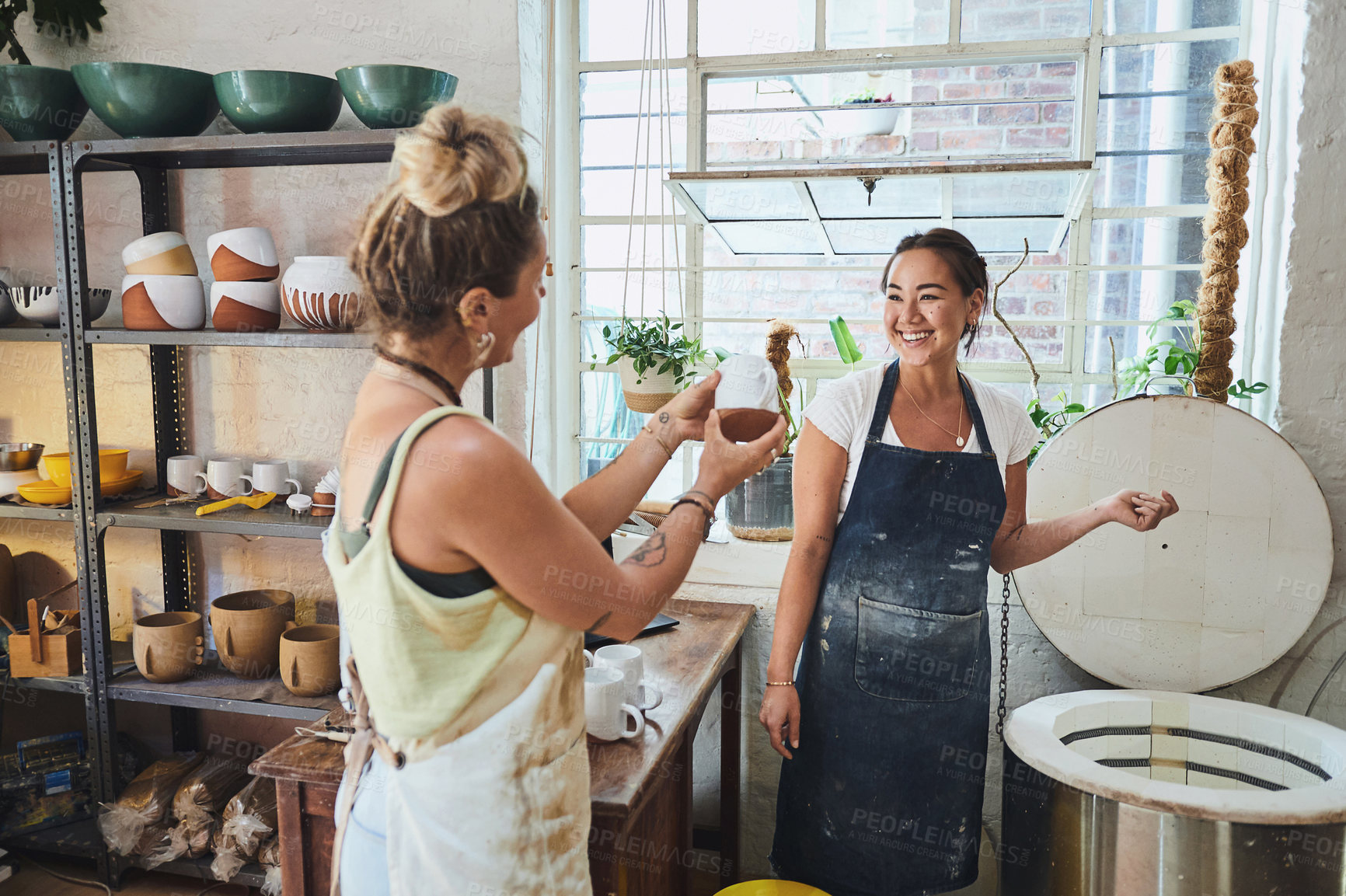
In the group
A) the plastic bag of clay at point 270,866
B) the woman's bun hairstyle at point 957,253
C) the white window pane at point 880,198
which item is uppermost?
the white window pane at point 880,198

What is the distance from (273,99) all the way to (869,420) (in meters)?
1.66

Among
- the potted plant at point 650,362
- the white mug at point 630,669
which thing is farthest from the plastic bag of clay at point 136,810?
the potted plant at point 650,362

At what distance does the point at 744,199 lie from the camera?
7.57 ft

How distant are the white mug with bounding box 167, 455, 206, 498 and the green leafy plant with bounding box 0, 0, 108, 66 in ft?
3.90

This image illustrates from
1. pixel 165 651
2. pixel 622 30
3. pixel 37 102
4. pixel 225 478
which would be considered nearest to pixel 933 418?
pixel 622 30

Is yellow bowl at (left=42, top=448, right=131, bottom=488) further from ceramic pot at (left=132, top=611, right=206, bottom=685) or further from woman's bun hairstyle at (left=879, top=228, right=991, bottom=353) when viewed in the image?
woman's bun hairstyle at (left=879, top=228, right=991, bottom=353)

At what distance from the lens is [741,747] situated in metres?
2.51

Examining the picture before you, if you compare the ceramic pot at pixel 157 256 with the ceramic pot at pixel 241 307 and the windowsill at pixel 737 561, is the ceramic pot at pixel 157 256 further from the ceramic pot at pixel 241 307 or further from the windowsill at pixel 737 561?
the windowsill at pixel 737 561

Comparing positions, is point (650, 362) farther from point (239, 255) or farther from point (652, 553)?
point (652, 553)

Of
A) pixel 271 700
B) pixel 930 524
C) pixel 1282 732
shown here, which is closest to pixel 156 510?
pixel 271 700

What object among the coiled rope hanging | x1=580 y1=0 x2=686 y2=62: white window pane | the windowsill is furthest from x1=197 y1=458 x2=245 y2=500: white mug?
the coiled rope hanging

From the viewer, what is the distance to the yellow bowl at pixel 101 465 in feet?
8.24

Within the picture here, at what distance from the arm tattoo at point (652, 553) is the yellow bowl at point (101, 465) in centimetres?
200

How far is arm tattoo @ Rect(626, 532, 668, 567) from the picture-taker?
44.9 inches
